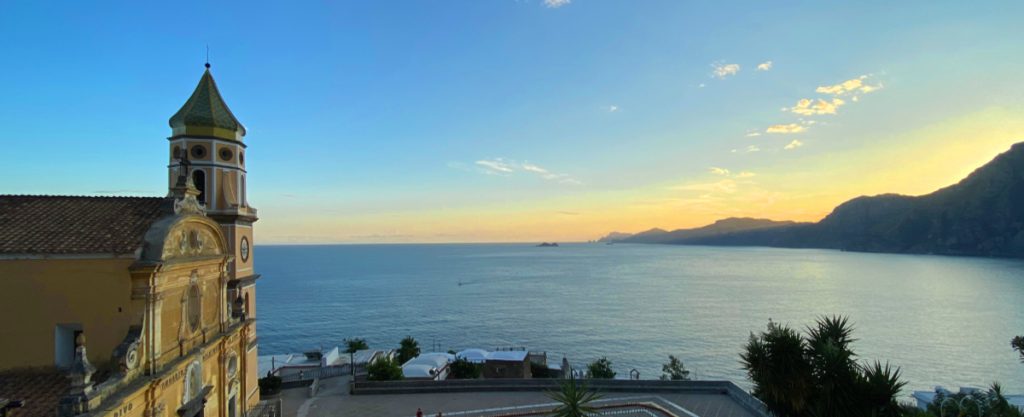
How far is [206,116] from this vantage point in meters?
21.7

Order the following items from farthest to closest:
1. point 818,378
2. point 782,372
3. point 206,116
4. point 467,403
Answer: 1. point 467,403
2. point 206,116
3. point 782,372
4. point 818,378

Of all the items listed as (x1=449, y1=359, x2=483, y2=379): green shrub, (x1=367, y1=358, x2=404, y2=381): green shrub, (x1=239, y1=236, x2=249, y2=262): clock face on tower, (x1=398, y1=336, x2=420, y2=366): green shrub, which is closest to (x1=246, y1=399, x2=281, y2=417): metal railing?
(x1=239, y1=236, x2=249, y2=262): clock face on tower

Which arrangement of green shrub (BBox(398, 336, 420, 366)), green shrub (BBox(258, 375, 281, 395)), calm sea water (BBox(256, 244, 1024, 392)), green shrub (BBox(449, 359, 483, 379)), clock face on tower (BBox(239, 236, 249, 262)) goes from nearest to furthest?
clock face on tower (BBox(239, 236, 249, 262)) → green shrub (BBox(258, 375, 281, 395)) → green shrub (BBox(449, 359, 483, 379)) → green shrub (BBox(398, 336, 420, 366)) → calm sea water (BBox(256, 244, 1024, 392))

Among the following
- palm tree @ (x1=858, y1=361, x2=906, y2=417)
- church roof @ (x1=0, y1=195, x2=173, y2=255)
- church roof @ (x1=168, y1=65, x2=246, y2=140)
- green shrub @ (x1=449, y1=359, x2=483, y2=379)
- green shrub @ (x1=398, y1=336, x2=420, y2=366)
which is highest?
church roof @ (x1=168, y1=65, x2=246, y2=140)

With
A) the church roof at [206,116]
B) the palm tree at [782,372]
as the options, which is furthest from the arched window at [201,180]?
the palm tree at [782,372]

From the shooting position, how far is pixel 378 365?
3109 cm

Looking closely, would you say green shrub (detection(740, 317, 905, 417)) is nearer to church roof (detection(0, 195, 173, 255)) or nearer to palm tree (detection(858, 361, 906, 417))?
palm tree (detection(858, 361, 906, 417))

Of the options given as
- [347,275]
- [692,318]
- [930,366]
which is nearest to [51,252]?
[930,366]

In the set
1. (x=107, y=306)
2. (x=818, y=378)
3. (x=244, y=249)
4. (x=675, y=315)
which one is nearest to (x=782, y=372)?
(x=818, y=378)

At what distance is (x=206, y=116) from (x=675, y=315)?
7668 cm

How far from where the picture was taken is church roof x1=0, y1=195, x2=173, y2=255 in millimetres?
13018

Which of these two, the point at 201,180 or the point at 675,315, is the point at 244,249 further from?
the point at 675,315

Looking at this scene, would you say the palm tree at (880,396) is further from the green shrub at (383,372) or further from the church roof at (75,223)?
the green shrub at (383,372)

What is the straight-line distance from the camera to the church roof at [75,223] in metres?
13.0
